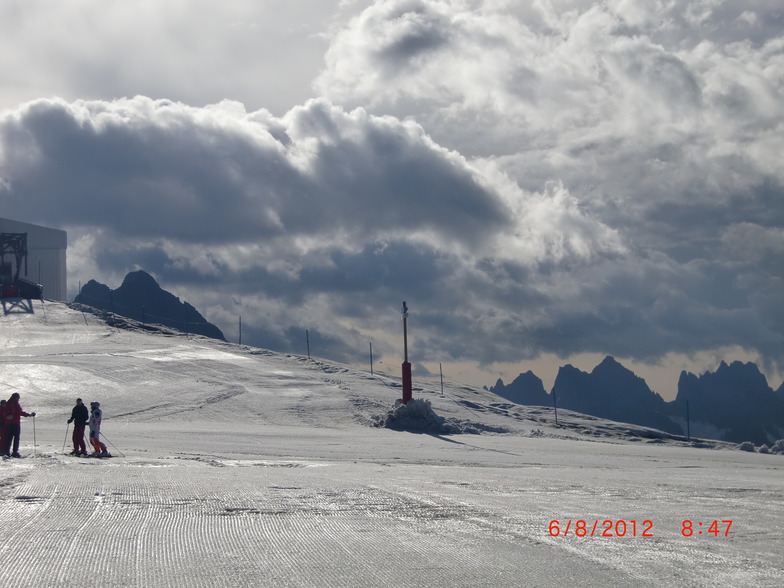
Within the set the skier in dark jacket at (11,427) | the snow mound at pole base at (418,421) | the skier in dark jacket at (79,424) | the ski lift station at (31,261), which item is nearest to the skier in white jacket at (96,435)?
the skier in dark jacket at (79,424)

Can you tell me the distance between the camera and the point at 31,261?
90.7 meters

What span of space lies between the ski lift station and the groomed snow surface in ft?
185

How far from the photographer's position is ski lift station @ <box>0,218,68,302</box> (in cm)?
7988

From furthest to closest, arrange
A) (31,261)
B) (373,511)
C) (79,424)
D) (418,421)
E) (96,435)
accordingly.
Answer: (31,261)
(418,421)
(79,424)
(96,435)
(373,511)

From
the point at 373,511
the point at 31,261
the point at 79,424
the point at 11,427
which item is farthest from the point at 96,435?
the point at 31,261

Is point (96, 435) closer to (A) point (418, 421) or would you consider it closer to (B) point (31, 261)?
(A) point (418, 421)

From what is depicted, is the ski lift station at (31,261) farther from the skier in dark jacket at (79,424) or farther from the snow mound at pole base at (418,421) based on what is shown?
the skier in dark jacket at (79,424)

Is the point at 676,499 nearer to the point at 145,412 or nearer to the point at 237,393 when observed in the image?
the point at 145,412

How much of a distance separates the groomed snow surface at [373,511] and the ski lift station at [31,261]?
56.2 m

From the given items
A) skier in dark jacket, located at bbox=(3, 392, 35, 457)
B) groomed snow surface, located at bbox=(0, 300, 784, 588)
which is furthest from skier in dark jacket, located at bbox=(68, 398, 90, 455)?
skier in dark jacket, located at bbox=(3, 392, 35, 457)

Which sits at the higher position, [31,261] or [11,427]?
[31,261]

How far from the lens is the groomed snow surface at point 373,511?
6902 millimetres

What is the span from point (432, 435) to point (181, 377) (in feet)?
52.6

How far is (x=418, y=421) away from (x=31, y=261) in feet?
235
